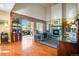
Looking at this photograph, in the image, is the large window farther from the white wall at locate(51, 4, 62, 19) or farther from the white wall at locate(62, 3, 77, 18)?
the white wall at locate(62, 3, 77, 18)

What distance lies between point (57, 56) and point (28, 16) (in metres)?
0.69

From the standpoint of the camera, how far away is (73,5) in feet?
5.61

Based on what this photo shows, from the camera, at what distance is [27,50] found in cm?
174

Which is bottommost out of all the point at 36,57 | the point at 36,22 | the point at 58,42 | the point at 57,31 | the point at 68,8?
the point at 36,57

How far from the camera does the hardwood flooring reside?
170 cm

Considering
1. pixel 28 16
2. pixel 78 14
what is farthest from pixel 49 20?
pixel 78 14

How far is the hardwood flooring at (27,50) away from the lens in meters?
1.70

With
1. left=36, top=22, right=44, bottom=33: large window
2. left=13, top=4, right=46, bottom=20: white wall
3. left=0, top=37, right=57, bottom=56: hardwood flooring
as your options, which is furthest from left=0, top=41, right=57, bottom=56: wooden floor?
left=13, top=4, right=46, bottom=20: white wall

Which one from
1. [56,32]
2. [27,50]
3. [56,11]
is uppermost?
[56,11]

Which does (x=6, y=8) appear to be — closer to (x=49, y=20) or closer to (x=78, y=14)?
(x=49, y=20)

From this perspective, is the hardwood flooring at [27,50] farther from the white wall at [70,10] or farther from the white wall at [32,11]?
the white wall at [70,10]

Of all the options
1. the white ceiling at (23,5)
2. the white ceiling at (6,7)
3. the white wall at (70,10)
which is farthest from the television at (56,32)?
the white ceiling at (6,7)

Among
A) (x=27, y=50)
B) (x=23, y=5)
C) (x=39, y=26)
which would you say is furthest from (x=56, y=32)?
(x=23, y=5)

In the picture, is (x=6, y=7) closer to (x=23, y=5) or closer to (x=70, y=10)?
(x=23, y=5)
